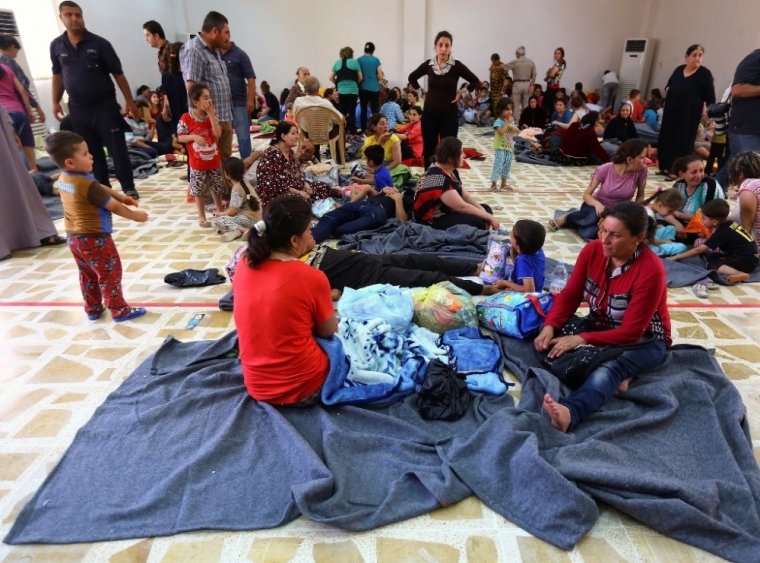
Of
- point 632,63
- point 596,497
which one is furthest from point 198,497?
point 632,63

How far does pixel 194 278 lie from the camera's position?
12.1 feet

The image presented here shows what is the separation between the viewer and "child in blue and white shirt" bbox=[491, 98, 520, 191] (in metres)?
5.84

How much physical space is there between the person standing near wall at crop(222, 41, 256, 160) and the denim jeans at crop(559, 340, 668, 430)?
4.74 meters

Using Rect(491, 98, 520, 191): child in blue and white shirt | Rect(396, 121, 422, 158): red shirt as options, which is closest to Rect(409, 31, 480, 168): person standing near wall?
Rect(491, 98, 520, 191): child in blue and white shirt

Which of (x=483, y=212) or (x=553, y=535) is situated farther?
(x=483, y=212)

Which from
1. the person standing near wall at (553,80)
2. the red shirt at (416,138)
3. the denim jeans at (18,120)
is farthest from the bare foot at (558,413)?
the person standing near wall at (553,80)

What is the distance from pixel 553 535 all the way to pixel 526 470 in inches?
8.8

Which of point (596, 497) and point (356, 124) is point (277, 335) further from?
point (356, 124)

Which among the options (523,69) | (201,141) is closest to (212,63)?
(201,141)

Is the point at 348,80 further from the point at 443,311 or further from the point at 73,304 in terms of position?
the point at 443,311

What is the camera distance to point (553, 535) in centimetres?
173

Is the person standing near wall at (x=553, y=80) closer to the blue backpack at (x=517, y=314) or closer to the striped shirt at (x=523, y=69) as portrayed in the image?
the striped shirt at (x=523, y=69)

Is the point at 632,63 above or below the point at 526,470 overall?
above

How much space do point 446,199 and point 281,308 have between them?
2680 millimetres
